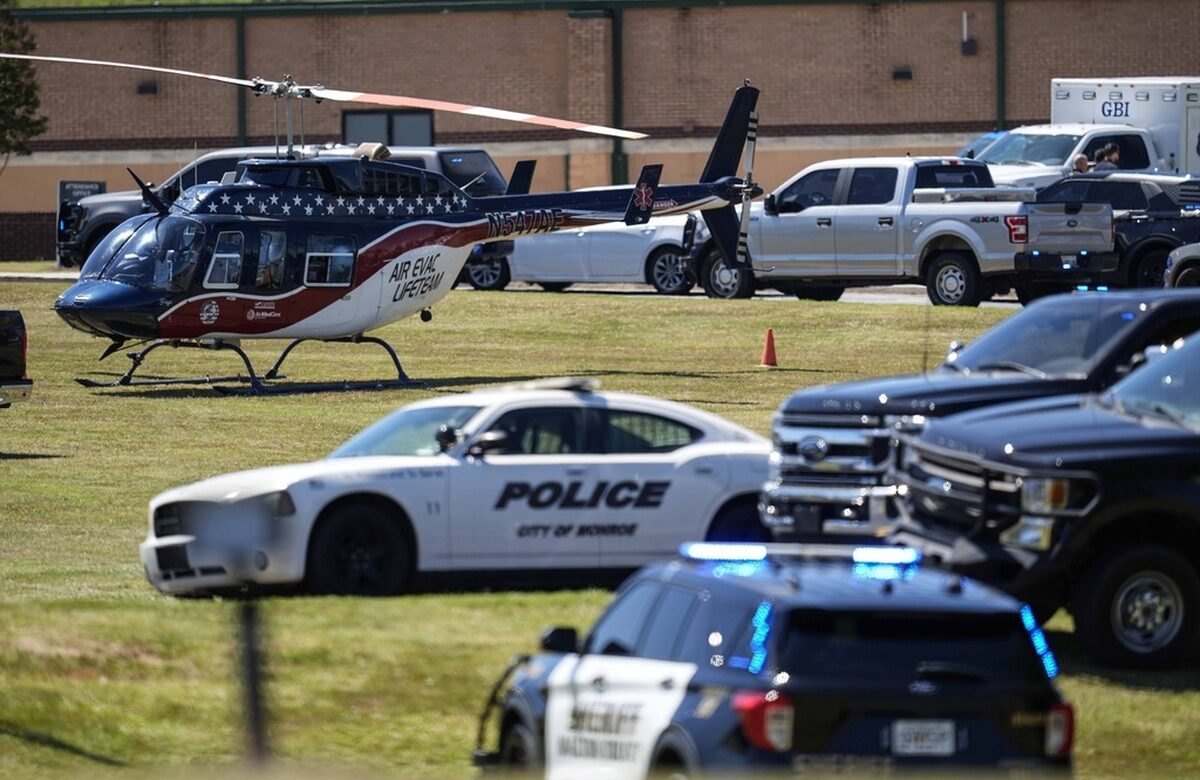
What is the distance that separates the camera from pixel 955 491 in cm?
1184

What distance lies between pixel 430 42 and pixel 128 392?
2619 centimetres

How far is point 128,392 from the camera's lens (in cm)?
2681

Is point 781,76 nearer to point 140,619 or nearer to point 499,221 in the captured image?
point 499,221

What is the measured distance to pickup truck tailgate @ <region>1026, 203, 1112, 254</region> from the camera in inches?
1113

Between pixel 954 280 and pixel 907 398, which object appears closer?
pixel 907 398

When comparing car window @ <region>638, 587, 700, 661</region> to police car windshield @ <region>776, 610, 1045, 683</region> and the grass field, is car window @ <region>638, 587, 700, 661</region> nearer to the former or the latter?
police car windshield @ <region>776, 610, 1045, 683</region>

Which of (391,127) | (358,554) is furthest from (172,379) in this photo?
(391,127)

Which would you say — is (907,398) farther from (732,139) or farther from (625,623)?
(732,139)

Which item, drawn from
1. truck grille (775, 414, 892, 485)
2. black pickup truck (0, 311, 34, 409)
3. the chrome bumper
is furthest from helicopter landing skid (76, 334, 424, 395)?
the chrome bumper

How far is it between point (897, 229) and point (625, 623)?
23.2m

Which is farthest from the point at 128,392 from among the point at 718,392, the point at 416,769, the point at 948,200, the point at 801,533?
the point at 416,769

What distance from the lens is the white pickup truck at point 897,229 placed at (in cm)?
3020

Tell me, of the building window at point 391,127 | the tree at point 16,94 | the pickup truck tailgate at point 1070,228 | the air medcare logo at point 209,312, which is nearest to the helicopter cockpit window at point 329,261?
the air medcare logo at point 209,312

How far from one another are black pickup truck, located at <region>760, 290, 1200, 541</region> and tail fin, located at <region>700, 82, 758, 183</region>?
16639 millimetres
